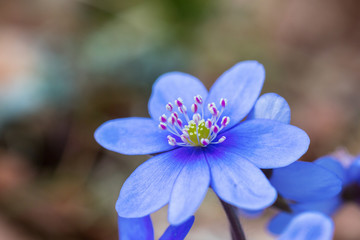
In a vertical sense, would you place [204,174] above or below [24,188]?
above

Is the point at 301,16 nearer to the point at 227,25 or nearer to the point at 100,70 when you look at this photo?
the point at 227,25

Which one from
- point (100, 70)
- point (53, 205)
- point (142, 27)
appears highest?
point (142, 27)

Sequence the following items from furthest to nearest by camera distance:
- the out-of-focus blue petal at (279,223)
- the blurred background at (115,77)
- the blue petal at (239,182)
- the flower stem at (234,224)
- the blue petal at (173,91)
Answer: the blurred background at (115,77) < the blue petal at (173,91) < the out-of-focus blue petal at (279,223) < the flower stem at (234,224) < the blue petal at (239,182)

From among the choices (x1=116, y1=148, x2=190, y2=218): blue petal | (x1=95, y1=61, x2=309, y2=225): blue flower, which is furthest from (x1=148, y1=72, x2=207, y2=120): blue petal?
(x1=116, y1=148, x2=190, y2=218): blue petal

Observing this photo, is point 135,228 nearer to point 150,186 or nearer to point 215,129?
point 150,186

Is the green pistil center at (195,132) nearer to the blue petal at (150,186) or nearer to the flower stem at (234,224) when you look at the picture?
the blue petal at (150,186)

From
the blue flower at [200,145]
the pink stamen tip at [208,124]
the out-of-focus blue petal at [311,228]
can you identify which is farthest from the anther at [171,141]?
the out-of-focus blue petal at [311,228]

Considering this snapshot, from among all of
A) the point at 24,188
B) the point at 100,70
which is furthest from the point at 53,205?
the point at 100,70

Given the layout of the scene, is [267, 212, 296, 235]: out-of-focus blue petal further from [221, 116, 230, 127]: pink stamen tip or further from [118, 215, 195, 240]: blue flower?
[118, 215, 195, 240]: blue flower
